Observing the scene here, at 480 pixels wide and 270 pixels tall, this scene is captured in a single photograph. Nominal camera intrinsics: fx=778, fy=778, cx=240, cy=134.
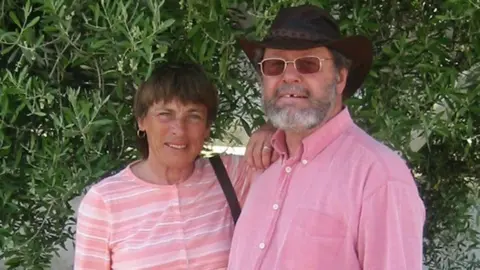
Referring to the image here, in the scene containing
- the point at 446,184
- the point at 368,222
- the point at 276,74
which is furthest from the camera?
the point at 446,184

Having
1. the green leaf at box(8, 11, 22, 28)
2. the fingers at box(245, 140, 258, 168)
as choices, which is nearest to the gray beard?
the fingers at box(245, 140, 258, 168)

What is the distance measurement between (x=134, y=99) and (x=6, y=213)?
2.61 feet

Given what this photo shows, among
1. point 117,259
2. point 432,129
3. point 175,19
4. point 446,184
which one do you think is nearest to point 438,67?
point 432,129

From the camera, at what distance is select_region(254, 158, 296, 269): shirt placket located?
239 centimetres

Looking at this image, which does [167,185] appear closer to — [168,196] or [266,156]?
[168,196]

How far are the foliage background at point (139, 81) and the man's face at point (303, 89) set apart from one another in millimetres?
416

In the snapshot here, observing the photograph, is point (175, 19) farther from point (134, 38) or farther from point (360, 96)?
point (360, 96)

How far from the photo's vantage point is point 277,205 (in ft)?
8.00

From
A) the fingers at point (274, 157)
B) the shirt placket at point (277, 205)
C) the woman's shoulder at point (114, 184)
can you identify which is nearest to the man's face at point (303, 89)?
the shirt placket at point (277, 205)

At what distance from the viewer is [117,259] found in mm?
2744

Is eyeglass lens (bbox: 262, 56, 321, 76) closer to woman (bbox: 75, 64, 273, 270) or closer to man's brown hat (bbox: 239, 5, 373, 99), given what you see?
man's brown hat (bbox: 239, 5, 373, 99)

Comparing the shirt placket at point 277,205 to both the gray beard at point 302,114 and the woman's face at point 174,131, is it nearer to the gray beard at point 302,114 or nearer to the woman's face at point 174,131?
the gray beard at point 302,114

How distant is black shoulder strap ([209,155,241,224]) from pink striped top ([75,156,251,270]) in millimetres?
45

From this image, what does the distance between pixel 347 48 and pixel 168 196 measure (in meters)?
0.85
